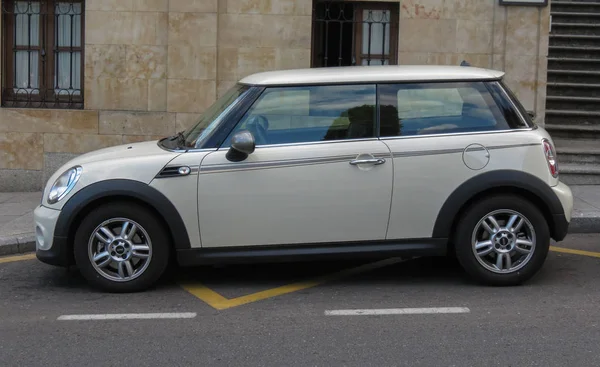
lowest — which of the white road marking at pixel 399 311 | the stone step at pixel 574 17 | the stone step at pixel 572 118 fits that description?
the white road marking at pixel 399 311

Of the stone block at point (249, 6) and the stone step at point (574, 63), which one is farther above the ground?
the stone block at point (249, 6)

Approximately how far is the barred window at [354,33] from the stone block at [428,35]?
40 centimetres

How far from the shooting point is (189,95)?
36.9 ft

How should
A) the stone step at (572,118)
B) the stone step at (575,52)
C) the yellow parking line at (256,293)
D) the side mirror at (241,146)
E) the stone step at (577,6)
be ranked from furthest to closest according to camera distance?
the stone step at (577,6) < the stone step at (575,52) < the stone step at (572,118) < the yellow parking line at (256,293) < the side mirror at (241,146)

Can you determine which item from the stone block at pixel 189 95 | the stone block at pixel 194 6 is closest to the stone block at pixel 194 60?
the stone block at pixel 189 95

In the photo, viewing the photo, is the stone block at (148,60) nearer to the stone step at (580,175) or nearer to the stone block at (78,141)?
the stone block at (78,141)

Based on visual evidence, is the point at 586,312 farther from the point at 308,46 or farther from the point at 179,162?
the point at 308,46

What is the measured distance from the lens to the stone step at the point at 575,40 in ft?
44.7

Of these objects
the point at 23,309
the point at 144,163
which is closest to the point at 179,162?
the point at 144,163

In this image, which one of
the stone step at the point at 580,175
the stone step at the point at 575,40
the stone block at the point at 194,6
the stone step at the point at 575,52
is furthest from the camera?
the stone step at the point at 575,40

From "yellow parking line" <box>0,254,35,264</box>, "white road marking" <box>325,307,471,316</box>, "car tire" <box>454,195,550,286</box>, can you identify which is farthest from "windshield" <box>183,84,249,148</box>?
"yellow parking line" <box>0,254,35,264</box>

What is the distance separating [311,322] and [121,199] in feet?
5.84

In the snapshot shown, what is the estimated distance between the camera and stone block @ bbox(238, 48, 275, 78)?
1126cm

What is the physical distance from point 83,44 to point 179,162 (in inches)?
226
